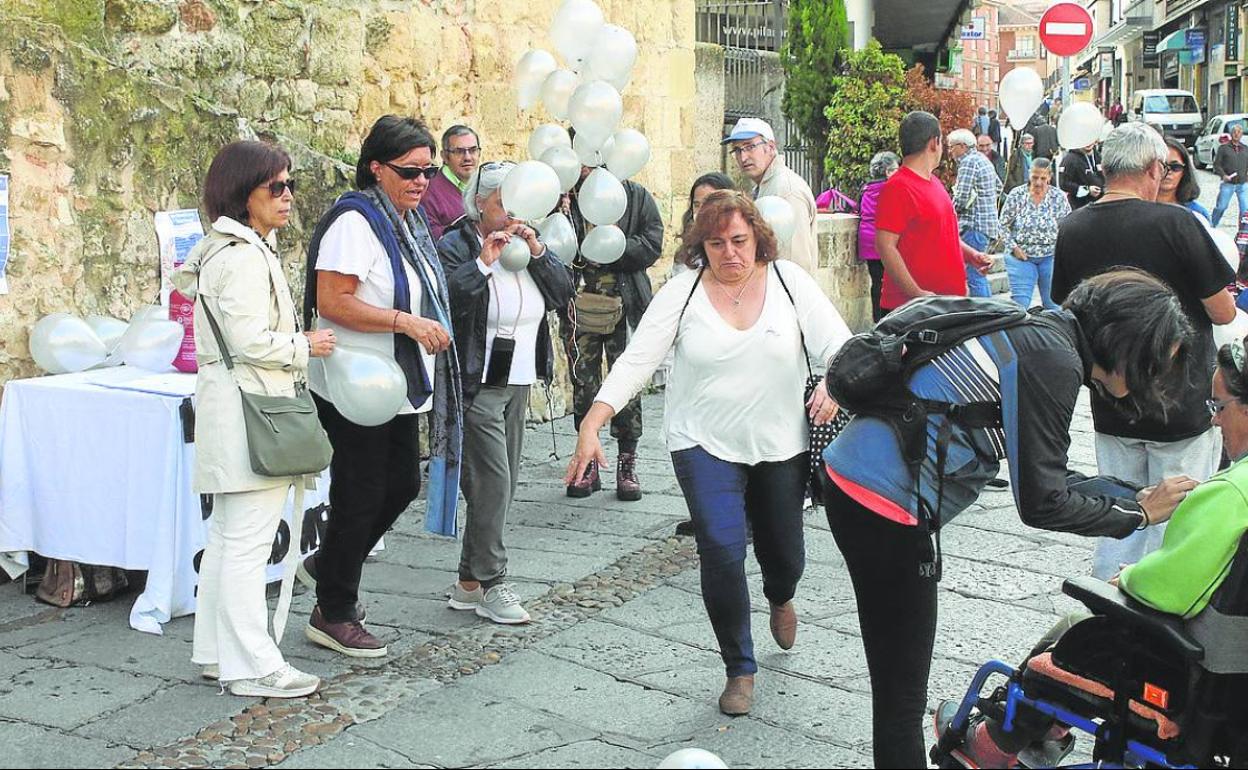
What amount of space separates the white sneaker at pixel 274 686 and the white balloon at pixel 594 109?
9.67 ft

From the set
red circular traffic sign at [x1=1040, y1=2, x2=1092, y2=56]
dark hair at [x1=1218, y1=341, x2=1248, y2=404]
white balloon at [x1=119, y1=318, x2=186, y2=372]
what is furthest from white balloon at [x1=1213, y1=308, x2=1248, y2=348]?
red circular traffic sign at [x1=1040, y1=2, x2=1092, y2=56]

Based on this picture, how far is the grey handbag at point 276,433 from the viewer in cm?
411

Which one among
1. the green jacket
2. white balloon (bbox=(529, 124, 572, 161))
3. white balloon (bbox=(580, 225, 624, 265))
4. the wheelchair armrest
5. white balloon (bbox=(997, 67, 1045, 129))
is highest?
white balloon (bbox=(997, 67, 1045, 129))

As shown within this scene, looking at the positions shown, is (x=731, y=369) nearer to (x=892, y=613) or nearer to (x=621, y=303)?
(x=892, y=613)

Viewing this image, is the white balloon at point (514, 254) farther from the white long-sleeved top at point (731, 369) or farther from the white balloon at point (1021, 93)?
the white balloon at point (1021, 93)

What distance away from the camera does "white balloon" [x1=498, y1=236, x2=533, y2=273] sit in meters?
5.07

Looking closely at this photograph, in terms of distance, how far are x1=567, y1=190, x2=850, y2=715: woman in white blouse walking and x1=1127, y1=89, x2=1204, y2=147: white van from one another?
3391 centimetres

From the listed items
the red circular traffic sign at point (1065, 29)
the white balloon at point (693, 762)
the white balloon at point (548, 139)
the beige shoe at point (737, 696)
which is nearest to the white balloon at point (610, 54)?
the white balloon at point (548, 139)

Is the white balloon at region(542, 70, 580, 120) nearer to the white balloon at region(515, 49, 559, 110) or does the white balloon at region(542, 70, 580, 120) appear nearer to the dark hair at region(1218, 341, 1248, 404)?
the white balloon at region(515, 49, 559, 110)

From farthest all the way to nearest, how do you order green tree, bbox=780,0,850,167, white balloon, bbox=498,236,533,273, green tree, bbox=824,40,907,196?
green tree, bbox=780,0,850,167 → green tree, bbox=824,40,907,196 → white balloon, bbox=498,236,533,273

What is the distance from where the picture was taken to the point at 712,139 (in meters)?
11.6

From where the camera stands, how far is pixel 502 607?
198 inches

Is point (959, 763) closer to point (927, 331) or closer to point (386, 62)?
point (927, 331)

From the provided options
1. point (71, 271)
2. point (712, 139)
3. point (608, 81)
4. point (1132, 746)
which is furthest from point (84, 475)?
point (712, 139)
